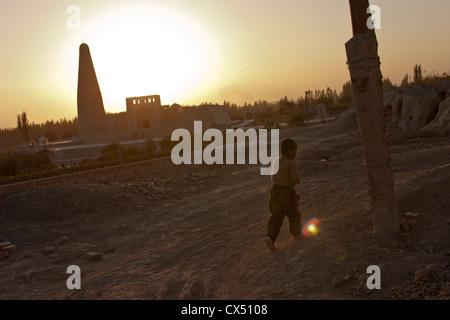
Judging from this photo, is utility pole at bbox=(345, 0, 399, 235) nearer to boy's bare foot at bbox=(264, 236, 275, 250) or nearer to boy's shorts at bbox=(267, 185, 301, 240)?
boy's shorts at bbox=(267, 185, 301, 240)

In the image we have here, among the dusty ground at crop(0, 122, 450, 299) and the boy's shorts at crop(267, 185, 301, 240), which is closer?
the dusty ground at crop(0, 122, 450, 299)

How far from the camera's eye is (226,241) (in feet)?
19.8

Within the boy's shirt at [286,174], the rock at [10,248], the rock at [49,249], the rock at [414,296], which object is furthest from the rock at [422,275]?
the rock at [10,248]

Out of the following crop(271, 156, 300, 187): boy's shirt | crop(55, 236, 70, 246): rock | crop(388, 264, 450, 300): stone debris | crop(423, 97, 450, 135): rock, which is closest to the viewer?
crop(388, 264, 450, 300): stone debris

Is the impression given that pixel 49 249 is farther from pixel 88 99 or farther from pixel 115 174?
pixel 88 99

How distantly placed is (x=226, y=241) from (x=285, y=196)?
1701 mm

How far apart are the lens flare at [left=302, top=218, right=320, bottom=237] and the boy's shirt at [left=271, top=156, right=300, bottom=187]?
63 cm

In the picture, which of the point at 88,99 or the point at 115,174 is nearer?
the point at 115,174

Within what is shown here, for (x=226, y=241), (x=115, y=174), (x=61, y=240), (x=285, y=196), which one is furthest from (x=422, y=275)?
(x=115, y=174)

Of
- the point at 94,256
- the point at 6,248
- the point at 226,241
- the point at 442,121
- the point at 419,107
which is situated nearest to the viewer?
the point at 226,241

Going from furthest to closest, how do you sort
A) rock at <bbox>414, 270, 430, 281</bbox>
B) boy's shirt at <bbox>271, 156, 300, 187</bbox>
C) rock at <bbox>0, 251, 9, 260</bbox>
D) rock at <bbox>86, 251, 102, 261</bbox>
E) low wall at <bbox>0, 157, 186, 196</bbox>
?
low wall at <bbox>0, 157, 186, 196</bbox>
rock at <bbox>0, 251, 9, 260</bbox>
rock at <bbox>86, 251, 102, 261</bbox>
boy's shirt at <bbox>271, 156, 300, 187</bbox>
rock at <bbox>414, 270, 430, 281</bbox>

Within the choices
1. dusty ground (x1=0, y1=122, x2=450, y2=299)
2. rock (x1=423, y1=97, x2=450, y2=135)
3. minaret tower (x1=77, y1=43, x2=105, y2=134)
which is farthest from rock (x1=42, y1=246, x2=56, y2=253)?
minaret tower (x1=77, y1=43, x2=105, y2=134)

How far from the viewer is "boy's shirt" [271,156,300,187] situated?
182 inches
